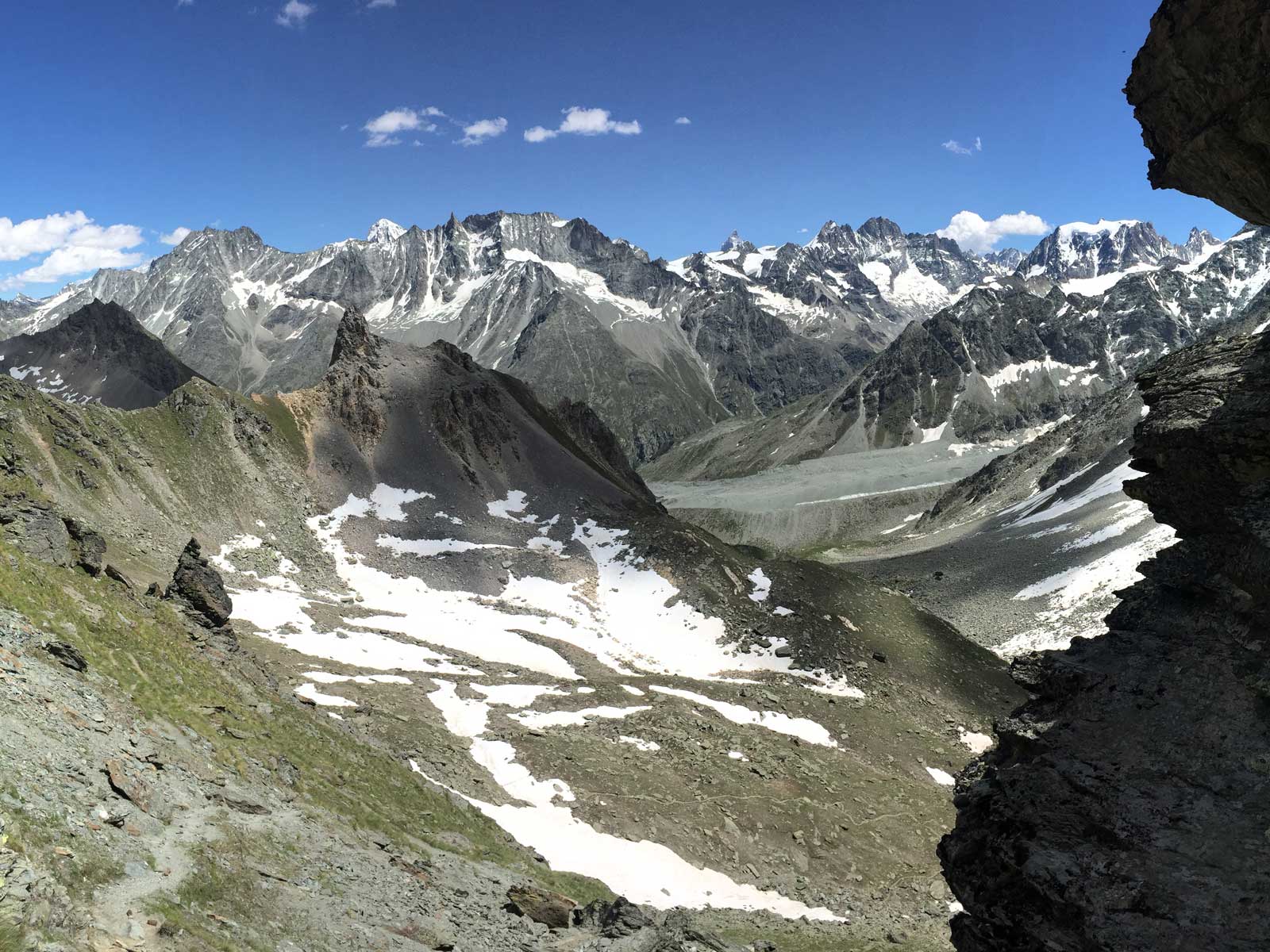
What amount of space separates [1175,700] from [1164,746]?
121 cm

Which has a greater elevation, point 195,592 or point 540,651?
point 195,592

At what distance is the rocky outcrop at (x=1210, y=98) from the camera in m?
17.1

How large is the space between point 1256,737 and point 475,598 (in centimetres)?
5064

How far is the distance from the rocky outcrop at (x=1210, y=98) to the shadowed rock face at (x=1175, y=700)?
0.16 feet

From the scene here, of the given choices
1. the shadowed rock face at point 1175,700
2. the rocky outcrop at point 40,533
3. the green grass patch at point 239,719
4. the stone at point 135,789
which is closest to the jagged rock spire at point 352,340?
the green grass patch at point 239,719

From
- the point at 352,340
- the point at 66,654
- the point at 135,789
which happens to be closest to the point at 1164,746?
the point at 135,789

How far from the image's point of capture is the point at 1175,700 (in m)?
16.7

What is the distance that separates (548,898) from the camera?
19297mm

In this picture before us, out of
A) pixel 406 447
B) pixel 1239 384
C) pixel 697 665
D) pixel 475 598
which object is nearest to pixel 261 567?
pixel 475 598

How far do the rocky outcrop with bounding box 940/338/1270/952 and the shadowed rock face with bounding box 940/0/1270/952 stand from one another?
0.12 ft

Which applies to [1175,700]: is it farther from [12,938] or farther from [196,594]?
[196,594]

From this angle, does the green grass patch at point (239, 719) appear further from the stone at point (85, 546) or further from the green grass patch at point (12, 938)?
the green grass patch at point (12, 938)

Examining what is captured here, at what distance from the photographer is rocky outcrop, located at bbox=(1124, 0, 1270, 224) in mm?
17141

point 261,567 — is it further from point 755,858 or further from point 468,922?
point 468,922
